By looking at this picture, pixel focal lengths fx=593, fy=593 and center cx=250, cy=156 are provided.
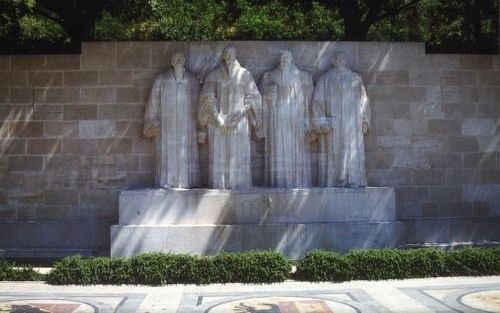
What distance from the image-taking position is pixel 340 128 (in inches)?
561

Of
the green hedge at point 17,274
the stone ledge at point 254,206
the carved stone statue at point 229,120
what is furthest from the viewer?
the carved stone statue at point 229,120

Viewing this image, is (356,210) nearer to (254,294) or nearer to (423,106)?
(423,106)

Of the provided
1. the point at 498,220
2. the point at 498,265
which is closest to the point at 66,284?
the point at 498,265

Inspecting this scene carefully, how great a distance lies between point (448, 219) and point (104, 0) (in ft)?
36.1

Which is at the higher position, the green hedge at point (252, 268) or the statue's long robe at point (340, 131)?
the statue's long robe at point (340, 131)

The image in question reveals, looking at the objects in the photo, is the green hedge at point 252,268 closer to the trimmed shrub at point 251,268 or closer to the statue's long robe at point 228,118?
the trimmed shrub at point 251,268

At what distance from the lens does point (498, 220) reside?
1522 centimetres

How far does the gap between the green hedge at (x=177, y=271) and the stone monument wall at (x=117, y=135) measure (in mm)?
2936

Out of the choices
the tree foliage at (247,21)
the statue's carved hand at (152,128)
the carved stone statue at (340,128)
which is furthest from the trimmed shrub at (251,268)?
the tree foliage at (247,21)

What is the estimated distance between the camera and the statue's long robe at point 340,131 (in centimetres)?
1421

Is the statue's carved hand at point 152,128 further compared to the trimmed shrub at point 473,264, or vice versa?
the statue's carved hand at point 152,128

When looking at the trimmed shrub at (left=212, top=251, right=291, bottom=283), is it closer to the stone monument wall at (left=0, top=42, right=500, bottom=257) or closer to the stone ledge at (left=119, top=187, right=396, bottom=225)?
the stone ledge at (left=119, top=187, right=396, bottom=225)

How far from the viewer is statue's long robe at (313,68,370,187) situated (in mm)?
14211

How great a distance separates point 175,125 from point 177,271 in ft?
13.0
